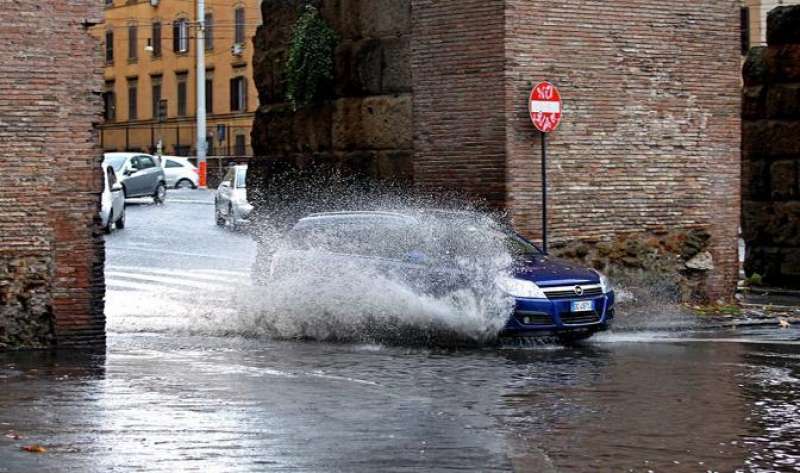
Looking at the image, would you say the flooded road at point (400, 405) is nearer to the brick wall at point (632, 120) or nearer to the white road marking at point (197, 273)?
the brick wall at point (632, 120)

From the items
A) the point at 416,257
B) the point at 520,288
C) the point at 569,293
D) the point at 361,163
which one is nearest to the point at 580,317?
the point at 569,293

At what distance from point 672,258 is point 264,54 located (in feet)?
25.3

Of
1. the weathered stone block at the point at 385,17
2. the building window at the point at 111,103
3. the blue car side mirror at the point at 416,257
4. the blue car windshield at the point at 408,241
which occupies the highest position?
the building window at the point at 111,103

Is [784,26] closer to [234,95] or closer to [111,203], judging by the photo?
[111,203]

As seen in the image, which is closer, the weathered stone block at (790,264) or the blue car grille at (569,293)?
the blue car grille at (569,293)

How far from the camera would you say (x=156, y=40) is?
84.0m

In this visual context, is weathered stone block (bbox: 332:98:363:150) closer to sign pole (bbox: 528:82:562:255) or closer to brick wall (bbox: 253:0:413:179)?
brick wall (bbox: 253:0:413:179)

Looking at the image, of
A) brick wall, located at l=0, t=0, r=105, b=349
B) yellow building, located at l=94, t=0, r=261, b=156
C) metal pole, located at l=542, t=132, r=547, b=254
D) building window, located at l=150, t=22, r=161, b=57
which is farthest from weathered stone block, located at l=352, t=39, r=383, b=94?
building window, located at l=150, t=22, r=161, b=57

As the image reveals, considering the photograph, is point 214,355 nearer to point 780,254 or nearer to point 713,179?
point 713,179

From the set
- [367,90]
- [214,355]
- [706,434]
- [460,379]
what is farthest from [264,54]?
[706,434]

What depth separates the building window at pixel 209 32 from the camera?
3159 inches

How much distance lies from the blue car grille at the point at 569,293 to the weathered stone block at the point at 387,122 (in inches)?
210

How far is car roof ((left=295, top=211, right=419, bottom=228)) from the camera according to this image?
20.2 m

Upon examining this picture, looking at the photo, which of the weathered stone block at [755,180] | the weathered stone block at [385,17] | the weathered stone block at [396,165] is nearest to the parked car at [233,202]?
the weathered stone block at [755,180]
